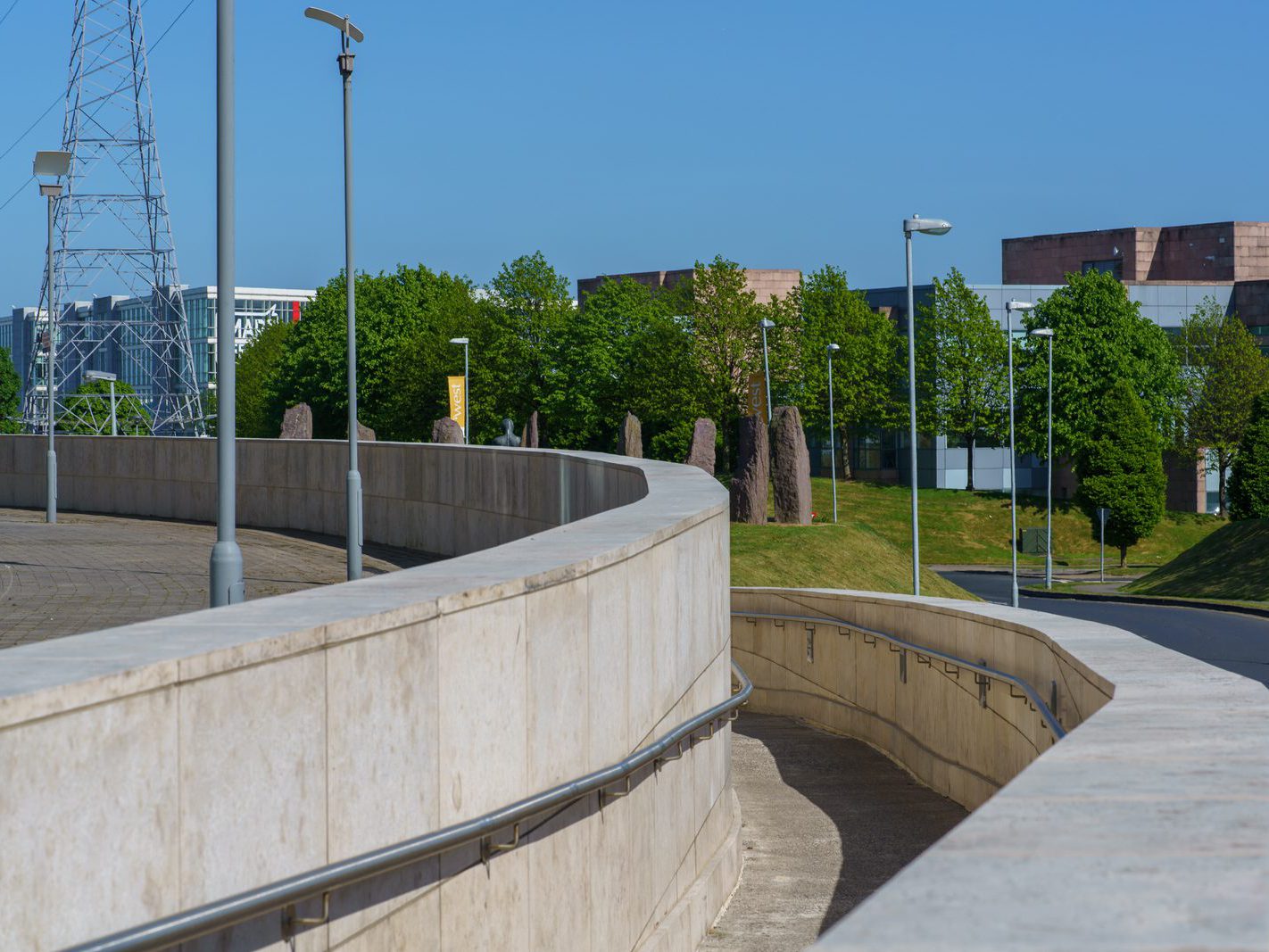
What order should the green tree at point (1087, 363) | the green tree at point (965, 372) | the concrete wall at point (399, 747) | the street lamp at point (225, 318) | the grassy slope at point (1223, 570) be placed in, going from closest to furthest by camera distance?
1. the concrete wall at point (399, 747)
2. the street lamp at point (225, 318)
3. the grassy slope at point (1223, 570)
4. the green tree at point (1087, 363)
5. the green tree at point (965, 372)

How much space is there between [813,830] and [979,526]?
61.7 metres

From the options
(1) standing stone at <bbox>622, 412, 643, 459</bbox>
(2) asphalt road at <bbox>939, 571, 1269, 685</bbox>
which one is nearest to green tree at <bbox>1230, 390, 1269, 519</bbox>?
(2) asphalt road at <bbox>939, 571, 1269, 685</bbox>

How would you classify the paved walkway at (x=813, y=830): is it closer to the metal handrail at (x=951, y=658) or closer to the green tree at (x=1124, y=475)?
the metal handrail at (x=951, y=658)

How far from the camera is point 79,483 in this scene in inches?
1196

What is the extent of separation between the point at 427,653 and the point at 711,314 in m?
74.6

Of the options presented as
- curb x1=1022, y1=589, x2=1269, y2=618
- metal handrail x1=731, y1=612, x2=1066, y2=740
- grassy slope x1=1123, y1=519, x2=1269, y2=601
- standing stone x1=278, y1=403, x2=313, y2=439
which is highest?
standing stone x1=278, y1=403, x2=313, y2=439

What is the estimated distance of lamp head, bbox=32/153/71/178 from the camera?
2841 centimetres

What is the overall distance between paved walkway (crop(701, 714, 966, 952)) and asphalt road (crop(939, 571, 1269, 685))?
702 cm

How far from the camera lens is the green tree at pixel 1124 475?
215 ft

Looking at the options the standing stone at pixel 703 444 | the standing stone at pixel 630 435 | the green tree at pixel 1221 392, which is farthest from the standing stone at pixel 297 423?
the green tree at pixel 1221 392

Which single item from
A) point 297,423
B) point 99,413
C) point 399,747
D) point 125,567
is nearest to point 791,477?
point 297,423

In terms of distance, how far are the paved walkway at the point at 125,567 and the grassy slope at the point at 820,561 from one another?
38.8 ft

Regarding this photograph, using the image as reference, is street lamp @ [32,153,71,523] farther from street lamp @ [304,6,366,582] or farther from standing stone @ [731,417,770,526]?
standing stone @ [731,417,770,526]

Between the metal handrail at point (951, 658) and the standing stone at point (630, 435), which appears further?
the standing stone at point (630, 435)
